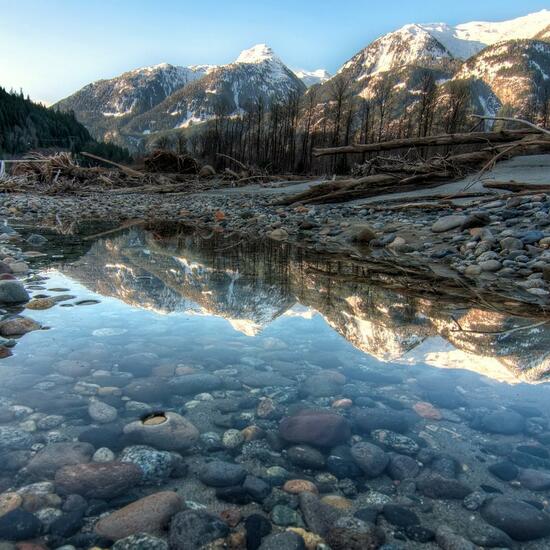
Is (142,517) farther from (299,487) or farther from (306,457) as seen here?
(306,457)

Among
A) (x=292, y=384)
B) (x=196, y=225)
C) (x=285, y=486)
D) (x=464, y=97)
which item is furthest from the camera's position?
(x=464, y=97)

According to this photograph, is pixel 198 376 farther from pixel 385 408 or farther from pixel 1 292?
pixel 1 292

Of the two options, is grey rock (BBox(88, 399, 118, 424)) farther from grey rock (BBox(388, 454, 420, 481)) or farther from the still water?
grey rock (BBox(388, 454, 420, 481))

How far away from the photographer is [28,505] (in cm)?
132

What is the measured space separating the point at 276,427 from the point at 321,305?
2.06 meters

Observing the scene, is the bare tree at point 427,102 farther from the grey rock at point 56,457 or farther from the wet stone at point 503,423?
the grey rock at point 56,457

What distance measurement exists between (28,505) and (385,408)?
1.43m

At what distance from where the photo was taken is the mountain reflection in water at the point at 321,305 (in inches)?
108

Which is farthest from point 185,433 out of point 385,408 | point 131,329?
point 131,329

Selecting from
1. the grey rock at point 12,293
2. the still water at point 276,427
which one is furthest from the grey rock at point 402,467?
the grey rock at point 12,293

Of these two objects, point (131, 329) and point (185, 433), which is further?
point (131, 329)

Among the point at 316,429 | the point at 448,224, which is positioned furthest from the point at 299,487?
the point at 448,224

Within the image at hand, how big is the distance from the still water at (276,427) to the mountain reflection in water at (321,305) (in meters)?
0.02

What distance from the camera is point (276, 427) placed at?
1.85m
